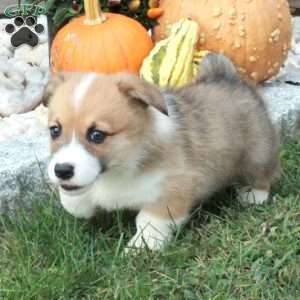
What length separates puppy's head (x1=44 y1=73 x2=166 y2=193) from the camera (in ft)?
11.0

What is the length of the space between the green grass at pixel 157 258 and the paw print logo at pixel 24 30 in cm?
253

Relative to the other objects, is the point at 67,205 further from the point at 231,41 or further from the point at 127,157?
the point at 231,41

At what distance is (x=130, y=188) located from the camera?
12.2 feet

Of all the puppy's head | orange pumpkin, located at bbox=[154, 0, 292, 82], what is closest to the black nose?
the puppy's head

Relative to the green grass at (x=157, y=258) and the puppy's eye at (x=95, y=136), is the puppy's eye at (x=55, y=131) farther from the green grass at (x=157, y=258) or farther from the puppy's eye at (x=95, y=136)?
the green grass at (x=157, y=258)

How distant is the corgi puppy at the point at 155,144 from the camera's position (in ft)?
11.3

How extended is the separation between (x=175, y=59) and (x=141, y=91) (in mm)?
1539

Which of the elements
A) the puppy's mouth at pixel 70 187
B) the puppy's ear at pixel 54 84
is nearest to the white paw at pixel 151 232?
the puppy's mouth at pixel 70 187

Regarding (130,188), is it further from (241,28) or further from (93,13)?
(241,28)

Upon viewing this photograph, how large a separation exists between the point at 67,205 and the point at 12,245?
31 cm

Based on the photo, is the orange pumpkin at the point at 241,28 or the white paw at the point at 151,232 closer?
the white paw at the point at 151,232

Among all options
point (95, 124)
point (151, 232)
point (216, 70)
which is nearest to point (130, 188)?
point (151, 232)

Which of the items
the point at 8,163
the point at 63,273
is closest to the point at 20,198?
the point at 8,163

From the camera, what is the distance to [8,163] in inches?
171
